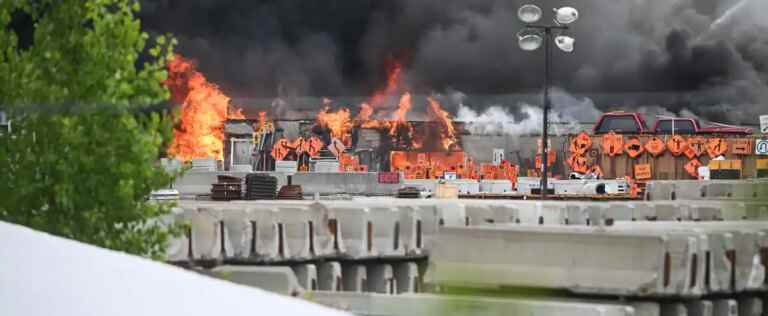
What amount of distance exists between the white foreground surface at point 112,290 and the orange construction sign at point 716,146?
81.5 metres

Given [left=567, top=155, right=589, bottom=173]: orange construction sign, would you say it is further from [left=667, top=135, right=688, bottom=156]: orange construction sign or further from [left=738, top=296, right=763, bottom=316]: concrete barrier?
[left=738, top=296, right=763, bottom=316]: concrete barrier

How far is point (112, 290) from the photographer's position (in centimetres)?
771

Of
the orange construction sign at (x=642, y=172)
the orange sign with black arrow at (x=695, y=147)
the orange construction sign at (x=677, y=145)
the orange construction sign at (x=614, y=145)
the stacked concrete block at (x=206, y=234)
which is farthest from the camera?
the orange construction sign at (x=614, y=145)

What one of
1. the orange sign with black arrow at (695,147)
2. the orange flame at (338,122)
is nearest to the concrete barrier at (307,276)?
the orange sign with black arrow at (695,147)

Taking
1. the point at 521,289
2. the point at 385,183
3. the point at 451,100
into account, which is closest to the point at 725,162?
the point at 385,183

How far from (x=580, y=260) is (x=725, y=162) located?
57.5 meters

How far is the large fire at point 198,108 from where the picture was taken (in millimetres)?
87000

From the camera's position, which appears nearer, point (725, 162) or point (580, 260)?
point (580, 260)

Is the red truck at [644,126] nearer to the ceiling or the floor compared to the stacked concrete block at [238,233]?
nearer to the ceiling

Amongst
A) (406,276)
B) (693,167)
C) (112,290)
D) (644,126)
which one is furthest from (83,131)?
(644,126)

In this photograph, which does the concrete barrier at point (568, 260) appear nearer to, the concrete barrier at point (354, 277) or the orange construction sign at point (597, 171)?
the concrete barrier at point (354, 277)

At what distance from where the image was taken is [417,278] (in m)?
20.8

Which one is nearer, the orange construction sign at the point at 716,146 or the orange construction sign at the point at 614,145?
the orange construction sign at the point at 716,146

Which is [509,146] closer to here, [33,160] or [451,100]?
[451,100]
